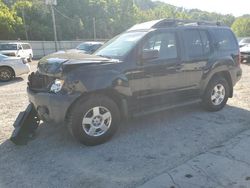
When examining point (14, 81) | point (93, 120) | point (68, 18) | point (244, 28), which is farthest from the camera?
point (244, 28)

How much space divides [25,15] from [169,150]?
44.4 meters

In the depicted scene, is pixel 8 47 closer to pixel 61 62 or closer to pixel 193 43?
pixel 193 43

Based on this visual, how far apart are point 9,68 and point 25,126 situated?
24.8 ft

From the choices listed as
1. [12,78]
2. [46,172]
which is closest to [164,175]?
[46,172]

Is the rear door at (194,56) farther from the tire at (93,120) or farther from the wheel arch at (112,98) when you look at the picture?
the tire at (93,120)

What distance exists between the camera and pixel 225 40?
6508 mm

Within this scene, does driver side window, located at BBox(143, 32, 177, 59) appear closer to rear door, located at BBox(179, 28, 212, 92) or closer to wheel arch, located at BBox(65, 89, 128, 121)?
rear door, located at BBox(179, 28, 212, 92)

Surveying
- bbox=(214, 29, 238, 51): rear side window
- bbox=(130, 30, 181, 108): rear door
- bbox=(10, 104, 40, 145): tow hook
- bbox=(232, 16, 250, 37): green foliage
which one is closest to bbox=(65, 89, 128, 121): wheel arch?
bbox=(130, 30, 181, 108): rear door

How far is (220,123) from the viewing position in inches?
221

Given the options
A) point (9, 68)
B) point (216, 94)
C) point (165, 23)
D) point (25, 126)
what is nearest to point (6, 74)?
point (9, 68)

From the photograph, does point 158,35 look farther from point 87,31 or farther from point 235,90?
point 87,31

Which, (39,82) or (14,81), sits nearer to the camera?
(39,82)

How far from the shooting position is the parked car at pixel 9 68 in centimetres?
1156

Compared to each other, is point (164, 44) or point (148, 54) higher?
point (164, 44)
